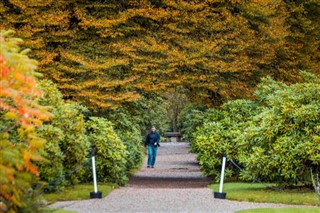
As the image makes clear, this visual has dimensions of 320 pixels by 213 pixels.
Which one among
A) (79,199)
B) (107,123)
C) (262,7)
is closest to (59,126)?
(79,199)

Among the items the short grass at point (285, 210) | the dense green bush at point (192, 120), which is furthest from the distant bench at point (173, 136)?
the short grass at point (285, 210)

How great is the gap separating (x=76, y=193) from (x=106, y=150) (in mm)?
3754

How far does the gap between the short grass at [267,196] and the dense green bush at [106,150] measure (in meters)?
3.73

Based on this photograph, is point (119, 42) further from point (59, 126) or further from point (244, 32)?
point (59, 126)

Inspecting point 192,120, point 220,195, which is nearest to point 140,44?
point 192,120

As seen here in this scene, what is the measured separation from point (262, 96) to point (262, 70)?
4.25m

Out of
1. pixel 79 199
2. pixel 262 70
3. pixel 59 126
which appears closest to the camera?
pixel 79 199

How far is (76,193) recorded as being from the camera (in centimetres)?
1805

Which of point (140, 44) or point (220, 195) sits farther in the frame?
point (140, 44)

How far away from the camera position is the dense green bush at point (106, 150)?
70.5 ft

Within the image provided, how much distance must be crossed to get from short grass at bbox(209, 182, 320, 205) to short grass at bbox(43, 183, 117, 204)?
354cm

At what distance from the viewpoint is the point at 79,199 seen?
17.3 metres

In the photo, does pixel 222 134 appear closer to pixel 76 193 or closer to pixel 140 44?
pixel 140 44

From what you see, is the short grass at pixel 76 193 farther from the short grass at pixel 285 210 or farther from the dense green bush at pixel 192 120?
the dense green bush at pixel 192 120
